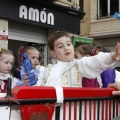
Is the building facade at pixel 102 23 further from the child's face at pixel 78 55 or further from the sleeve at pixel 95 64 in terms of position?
→ the sleeve at pixel 95 64

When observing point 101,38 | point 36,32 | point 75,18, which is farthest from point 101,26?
point 36,32

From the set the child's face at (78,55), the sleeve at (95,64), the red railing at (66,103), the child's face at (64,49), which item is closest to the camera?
the red railing at (66,103)

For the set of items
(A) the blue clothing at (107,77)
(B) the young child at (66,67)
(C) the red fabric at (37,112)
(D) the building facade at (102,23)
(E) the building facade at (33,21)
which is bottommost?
(C) the red fabric at (37,112)

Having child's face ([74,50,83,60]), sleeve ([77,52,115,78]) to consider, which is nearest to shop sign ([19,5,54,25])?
child's face ([74,50,83,60])

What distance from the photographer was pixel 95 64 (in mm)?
2119

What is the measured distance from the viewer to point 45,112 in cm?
163

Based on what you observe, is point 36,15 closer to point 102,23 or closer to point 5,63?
point 5,63

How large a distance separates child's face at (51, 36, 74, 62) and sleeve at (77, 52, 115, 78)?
133 mm

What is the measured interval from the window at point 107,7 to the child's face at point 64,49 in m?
13.9

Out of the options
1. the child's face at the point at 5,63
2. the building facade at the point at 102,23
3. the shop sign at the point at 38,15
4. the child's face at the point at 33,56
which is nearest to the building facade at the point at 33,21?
the shop sign at the point at 38,15

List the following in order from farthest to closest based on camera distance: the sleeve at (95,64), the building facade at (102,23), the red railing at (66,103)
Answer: the building facade at (102,23)
the sleeve at (95,64)
the red railing at (66,103)

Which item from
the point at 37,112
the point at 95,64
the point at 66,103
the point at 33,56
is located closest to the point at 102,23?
the point at 33,56

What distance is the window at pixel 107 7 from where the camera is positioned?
627 inches

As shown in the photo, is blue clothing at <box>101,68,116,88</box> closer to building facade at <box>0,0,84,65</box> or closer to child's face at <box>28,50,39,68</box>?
child's face at <box>28,50,39,68</box>
